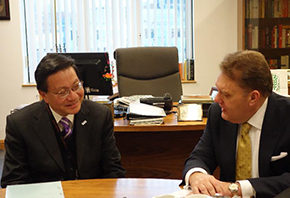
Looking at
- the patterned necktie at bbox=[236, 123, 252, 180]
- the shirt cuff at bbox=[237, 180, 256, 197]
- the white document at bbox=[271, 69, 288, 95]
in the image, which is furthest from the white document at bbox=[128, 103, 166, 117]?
the shirt cuff at bbox=[237, 180, 256, 197]

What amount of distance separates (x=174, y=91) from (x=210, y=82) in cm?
150

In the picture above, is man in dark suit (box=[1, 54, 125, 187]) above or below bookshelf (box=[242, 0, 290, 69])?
below

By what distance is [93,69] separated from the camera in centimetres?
305

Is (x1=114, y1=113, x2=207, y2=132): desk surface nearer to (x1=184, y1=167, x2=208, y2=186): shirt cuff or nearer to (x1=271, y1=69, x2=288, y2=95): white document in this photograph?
(x1=271, y1=69, x2=288, y2=95): white document

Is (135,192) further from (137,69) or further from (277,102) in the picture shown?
(137,69)

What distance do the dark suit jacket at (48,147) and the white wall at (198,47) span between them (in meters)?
3.29

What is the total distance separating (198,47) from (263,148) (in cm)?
369

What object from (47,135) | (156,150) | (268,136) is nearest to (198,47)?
(156,150)

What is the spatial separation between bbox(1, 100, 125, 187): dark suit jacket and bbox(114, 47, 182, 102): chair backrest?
1.78 metres

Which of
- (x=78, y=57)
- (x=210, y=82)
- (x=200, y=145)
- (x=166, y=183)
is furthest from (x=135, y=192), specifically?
(x=210, y=82)

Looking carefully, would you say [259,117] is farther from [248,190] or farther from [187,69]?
[187,69]

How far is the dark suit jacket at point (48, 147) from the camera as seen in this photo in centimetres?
192

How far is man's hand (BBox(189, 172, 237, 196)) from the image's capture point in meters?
1.51

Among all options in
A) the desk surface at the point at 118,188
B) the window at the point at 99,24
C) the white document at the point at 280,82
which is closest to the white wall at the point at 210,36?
the window at the point at 99,24
